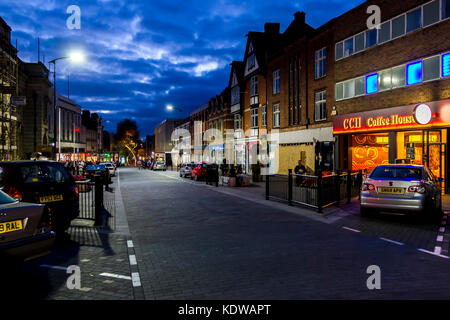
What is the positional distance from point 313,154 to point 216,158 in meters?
28.0

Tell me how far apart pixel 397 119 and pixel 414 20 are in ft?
16.4

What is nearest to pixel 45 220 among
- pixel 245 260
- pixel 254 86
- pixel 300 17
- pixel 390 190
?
pixel 245 260

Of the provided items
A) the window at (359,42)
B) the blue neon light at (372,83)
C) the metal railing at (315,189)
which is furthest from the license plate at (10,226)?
the window at (359,42)

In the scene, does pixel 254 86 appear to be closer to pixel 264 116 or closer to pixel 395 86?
pixel 264 116

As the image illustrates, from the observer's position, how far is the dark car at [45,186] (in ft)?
24.0

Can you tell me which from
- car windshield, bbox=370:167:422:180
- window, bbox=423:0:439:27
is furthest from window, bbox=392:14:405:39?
car windshield, bbox=370:167:422:180

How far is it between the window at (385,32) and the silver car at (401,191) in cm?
1221

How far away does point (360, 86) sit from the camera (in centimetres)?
2206

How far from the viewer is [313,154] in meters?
26.9

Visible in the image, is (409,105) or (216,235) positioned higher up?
(409,105)

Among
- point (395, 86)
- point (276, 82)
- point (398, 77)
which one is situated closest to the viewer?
point (398, 77)

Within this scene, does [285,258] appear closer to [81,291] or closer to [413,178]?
[81,291]

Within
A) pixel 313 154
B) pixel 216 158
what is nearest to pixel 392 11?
pixel 313 154

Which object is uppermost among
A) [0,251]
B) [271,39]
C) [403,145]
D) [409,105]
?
[271,39]
